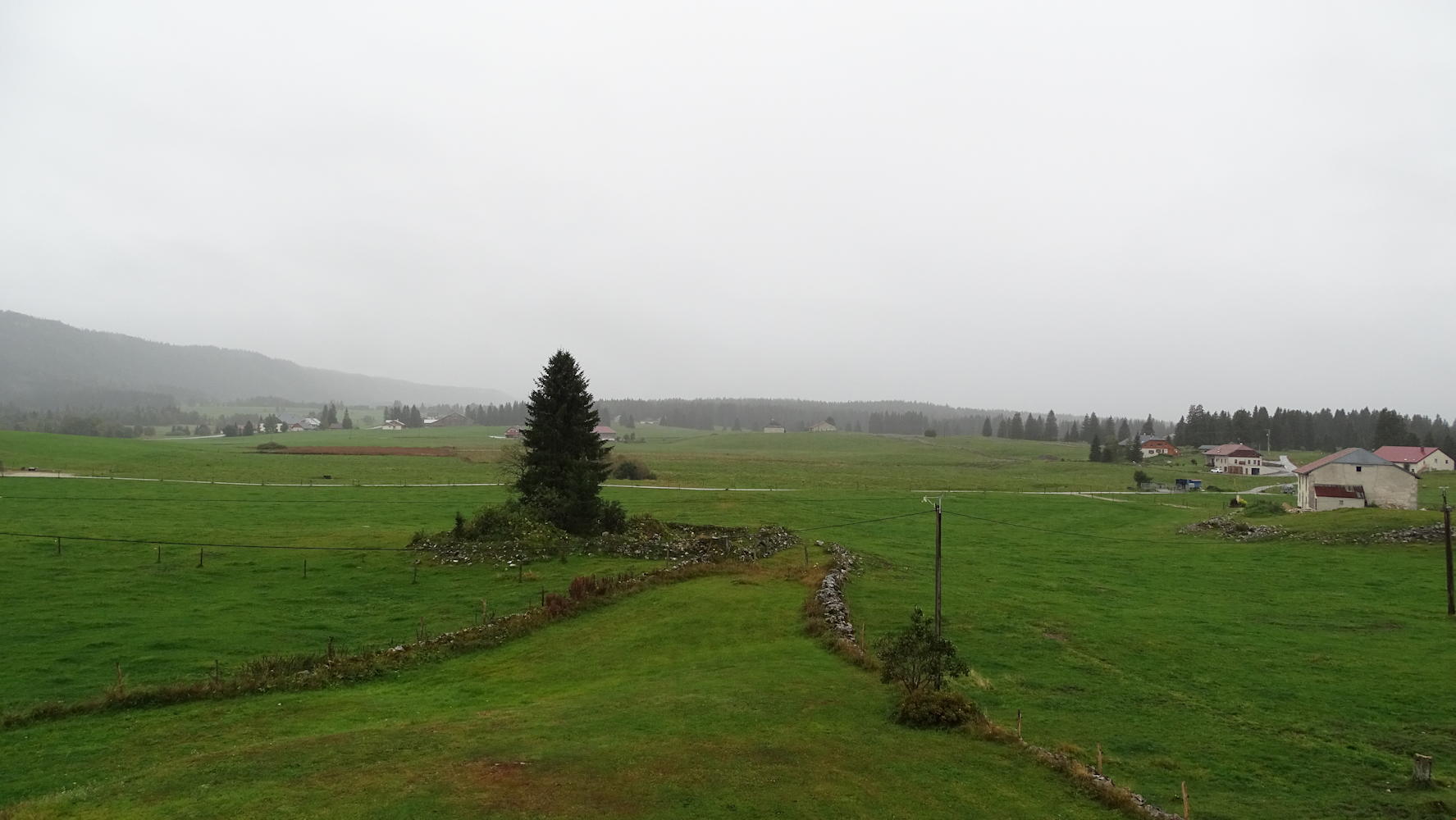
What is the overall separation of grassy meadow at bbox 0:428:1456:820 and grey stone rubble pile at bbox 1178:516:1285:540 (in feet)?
6.09

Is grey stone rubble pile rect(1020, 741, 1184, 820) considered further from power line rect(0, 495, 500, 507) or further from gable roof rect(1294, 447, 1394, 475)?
gable roof rect(1294, 447, 1394, 475)

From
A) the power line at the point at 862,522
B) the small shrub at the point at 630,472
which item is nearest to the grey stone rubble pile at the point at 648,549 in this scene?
the power line at the point at 862,522

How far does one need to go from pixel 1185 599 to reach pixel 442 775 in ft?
115

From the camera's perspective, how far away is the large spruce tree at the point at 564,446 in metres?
44.1

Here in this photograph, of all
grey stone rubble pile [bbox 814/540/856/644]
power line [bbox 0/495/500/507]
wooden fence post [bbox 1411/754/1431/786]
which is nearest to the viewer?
wooden fence post [bbox 1411/754/1431/786]

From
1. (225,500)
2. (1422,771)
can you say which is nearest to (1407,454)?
(1422,771)

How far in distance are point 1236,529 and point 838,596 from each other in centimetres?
3999

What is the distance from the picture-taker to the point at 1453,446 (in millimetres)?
131375

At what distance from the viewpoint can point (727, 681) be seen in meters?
20.7

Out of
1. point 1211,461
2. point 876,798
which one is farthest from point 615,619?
point 1211,461

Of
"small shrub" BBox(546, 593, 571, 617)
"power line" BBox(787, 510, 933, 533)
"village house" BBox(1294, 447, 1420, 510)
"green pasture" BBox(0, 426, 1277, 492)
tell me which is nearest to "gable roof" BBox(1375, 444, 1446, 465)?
"green pasture" BBox(0, 426, 1277, 492)

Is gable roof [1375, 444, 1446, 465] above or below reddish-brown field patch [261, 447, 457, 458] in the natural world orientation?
above

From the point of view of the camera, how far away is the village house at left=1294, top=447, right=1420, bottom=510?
61844mm

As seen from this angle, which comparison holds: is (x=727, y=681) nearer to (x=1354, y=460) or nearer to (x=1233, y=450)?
(x=1354, y=460)
